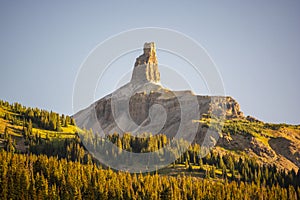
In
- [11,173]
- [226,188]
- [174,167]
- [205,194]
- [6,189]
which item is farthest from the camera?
[174,167]

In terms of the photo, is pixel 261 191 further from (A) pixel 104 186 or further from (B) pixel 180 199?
(A) pixel 104 186

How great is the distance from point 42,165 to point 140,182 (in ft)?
107

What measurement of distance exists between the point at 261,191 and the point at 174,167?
169ft

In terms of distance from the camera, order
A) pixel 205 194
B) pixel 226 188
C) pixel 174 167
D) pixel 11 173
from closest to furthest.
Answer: pixel 11 173, pixel 205 194, pixel 226 188, pixel 174 167

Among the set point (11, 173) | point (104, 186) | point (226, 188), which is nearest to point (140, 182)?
point (104, 186)

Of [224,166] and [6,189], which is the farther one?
[224,166]

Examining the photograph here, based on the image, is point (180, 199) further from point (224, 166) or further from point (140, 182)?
point (224, 166)

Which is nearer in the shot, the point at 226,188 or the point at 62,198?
the point at 62,198

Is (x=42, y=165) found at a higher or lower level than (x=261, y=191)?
higher

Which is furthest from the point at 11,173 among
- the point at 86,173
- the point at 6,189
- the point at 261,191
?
the point at 261,191

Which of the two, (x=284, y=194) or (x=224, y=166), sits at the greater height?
(x=224, y=166)

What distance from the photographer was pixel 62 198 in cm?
12481

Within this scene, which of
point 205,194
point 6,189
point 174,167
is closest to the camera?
point 6,189

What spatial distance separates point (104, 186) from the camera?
13188 centimetres
